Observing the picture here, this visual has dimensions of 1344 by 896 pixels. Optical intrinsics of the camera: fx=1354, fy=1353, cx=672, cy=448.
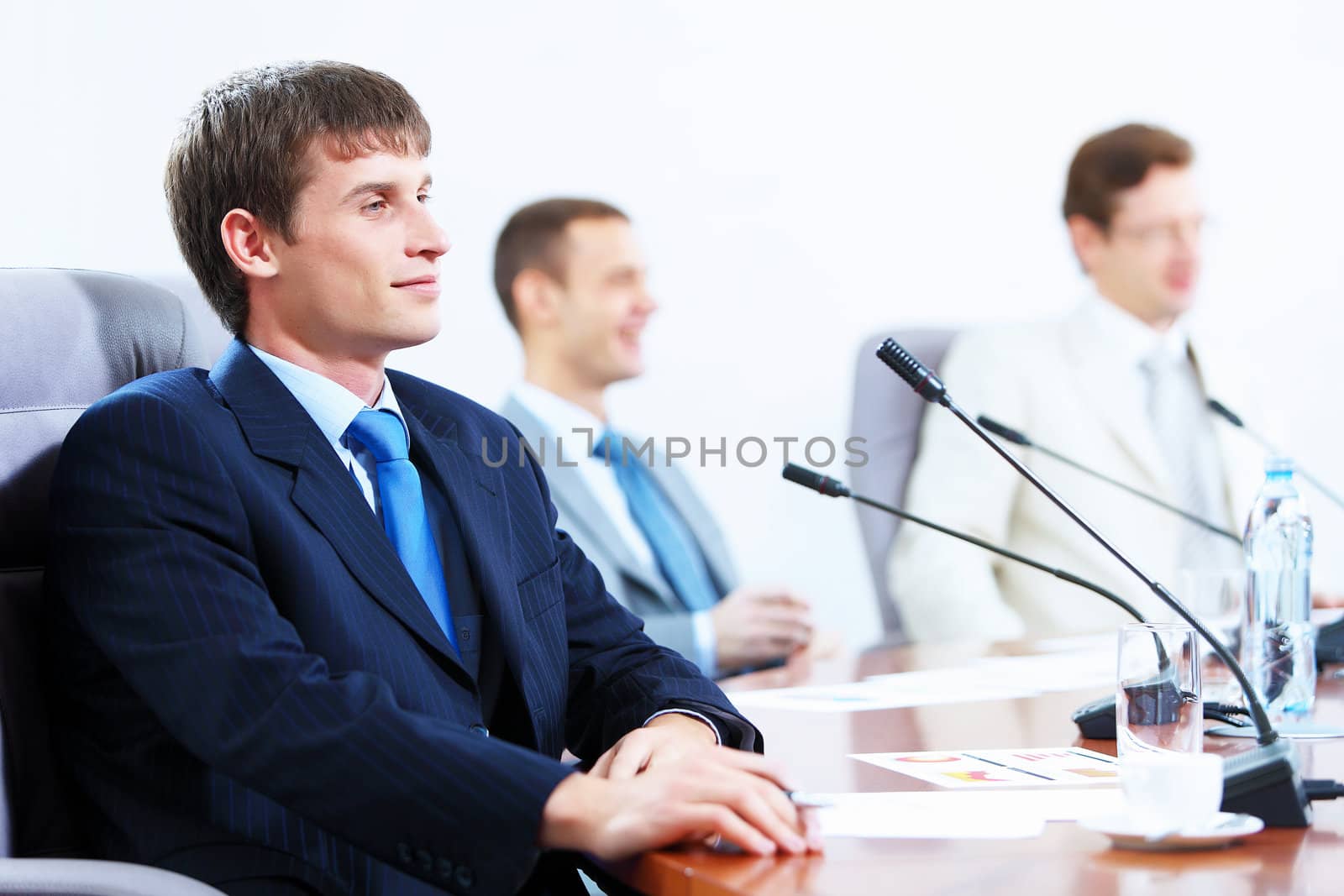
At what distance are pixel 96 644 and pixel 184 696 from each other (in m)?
0.13

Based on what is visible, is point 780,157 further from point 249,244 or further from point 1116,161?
point 249,244

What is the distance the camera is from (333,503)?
121 cm

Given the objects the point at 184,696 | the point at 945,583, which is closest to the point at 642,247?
the point at 945,583

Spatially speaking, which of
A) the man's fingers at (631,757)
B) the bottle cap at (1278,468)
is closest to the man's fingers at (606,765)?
the man's fingers at (631,757)

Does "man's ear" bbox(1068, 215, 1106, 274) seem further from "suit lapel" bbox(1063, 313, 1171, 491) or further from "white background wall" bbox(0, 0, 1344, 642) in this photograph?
"white background wall" bbox(0, 0, 1344, 642)

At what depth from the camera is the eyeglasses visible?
10.3ft

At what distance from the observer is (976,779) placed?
1127 mm

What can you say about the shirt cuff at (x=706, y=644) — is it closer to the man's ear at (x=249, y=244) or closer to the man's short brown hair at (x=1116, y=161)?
the man's ear at (x=249, y=244)

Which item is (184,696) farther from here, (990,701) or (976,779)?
(990,701)

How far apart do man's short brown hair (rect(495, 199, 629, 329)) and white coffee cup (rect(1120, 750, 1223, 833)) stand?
218 centimetres

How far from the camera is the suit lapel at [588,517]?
2619 millimetres

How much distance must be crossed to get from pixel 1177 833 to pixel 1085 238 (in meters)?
2.55

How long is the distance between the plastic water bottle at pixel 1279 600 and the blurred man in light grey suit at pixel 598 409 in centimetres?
127

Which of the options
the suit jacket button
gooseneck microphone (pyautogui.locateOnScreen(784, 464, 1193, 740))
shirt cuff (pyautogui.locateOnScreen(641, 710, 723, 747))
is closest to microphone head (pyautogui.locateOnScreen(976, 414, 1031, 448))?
gooseneck microphone (pyautogui.locateOnScreen(784, 464, 1193, 740))
